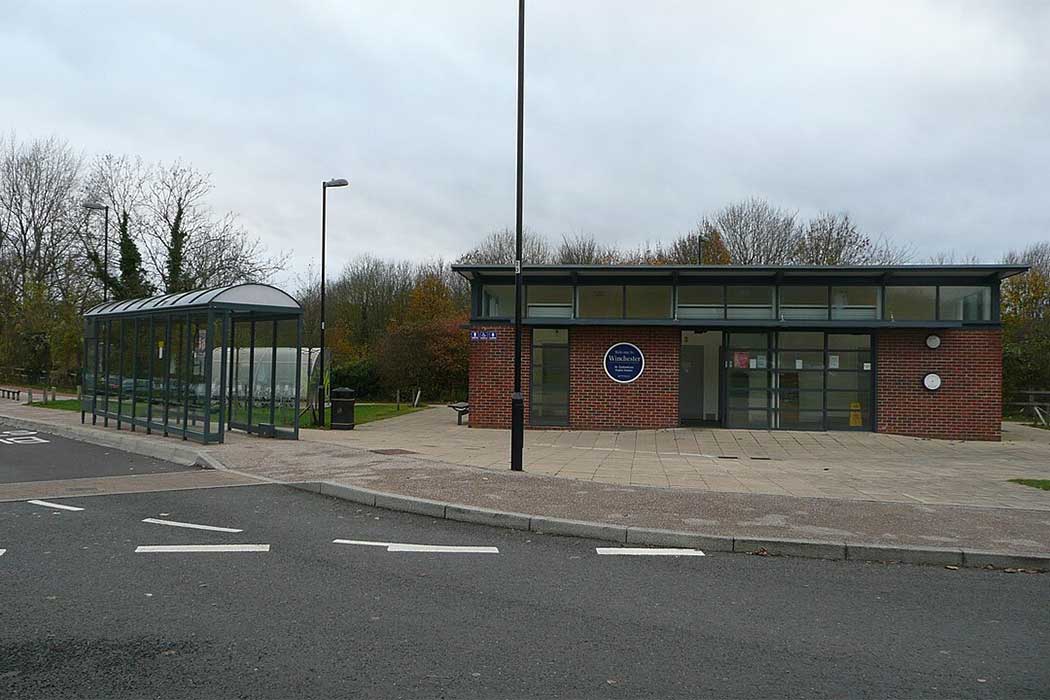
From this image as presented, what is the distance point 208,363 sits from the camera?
15023 mm

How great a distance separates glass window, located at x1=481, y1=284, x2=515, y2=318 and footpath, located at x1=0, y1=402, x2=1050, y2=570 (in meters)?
9.06

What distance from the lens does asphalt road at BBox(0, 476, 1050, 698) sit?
4.40 metres

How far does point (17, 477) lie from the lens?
12070 mm

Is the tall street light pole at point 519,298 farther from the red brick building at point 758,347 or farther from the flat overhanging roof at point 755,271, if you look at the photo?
the red brick building at point 758,347

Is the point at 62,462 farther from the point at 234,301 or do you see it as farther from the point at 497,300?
the point at 497,300

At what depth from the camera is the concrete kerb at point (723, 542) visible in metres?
7.50

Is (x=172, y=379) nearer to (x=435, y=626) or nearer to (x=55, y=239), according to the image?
(x=435, y=626)

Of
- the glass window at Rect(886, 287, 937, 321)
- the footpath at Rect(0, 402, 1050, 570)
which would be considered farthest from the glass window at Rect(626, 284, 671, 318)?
the footpath at Rect(0, 402, 1050, 570)

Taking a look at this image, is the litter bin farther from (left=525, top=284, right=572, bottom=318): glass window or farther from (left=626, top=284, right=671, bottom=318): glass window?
(left=626, top=284, right=671, bottom=318): glass window

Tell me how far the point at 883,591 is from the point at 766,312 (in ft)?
49.5

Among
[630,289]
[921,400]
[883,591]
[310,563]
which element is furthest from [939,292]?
[310,563]

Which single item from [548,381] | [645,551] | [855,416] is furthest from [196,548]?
[855,416]

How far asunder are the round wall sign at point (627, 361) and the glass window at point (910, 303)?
602cm

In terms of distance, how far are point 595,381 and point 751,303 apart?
4262 millimetres
